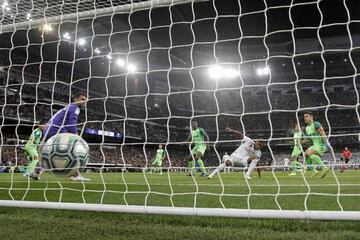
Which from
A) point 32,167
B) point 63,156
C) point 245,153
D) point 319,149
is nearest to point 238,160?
point 245,153

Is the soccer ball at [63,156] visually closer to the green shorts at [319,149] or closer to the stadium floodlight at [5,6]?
the stadium floodlight at [5,6]

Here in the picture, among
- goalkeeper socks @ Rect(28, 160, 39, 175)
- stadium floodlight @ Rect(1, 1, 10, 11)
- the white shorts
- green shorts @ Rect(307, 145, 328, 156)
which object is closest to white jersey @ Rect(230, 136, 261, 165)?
the white shorts

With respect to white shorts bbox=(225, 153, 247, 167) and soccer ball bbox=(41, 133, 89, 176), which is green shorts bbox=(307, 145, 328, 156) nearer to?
white shorts bbox=(225, 153, 247, 167)

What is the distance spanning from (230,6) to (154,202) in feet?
86.1

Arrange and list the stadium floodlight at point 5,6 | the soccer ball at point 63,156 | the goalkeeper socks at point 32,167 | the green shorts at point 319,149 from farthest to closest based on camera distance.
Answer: the green shorts at point 319,149
the goalkeeper socks at point 32,167
the stadium floodlight at point 5,6
the soccer ball at point 63,156

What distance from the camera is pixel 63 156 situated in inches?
180

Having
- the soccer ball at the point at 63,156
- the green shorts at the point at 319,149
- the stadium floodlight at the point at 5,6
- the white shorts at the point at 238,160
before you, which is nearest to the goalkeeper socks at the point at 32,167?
the stadium floodlight at the point at 5,6

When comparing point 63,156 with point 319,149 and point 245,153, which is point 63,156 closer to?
point 245,153

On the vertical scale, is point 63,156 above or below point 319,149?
below

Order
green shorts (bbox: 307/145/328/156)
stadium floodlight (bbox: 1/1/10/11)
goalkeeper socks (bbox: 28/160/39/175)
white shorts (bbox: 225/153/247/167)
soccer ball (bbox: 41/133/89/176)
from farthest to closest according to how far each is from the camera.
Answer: white shorts (bbox: 225/153/247/167) → green shorts (bbox: 307/145/328/156) → goalkeeper socks (bbox: 28/160/39/175) → stadium floodlight (bbox: 1/1/10/11) → soccer ball (bbox: 41/133/89/176)

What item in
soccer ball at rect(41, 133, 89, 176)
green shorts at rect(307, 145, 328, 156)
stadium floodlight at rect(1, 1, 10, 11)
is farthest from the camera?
green shorts at rect(307, 145, 328, 156)

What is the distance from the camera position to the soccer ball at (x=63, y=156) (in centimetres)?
457

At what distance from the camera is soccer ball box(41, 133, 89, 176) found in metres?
4.57

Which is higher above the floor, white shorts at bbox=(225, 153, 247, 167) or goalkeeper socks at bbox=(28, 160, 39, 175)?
white shorts at bbox=(225, 153, 247, 167)
